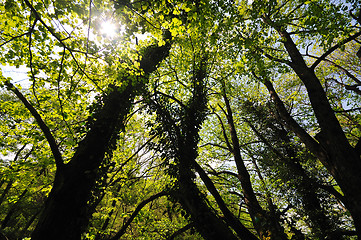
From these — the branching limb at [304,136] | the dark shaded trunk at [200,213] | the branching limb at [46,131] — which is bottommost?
the dark shaded trunk at [200,213]

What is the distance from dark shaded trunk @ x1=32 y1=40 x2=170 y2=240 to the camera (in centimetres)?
246

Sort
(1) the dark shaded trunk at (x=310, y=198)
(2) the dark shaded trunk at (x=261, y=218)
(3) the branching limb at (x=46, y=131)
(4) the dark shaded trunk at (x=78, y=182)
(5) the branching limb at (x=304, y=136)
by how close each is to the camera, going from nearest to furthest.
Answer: (4) the dark shaded trunk at (x=78, y=182), (3) the branching limb at (x=46, y=131), (5) the branching limb at (x=304, y=136), (2) the dark shaded trunk at (x=261, y=218), (1) the dark shaded trunk at (x=310, y=198)

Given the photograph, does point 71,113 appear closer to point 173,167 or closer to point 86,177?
point 86,177

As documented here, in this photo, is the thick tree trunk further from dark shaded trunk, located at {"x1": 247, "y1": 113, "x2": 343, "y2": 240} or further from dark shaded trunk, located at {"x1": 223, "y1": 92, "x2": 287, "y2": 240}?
dark shaded trunk, located at {"x1": 247, "y1": 113, "x2": 343, "y2": 240}

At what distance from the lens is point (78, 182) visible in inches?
114

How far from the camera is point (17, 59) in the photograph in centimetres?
515

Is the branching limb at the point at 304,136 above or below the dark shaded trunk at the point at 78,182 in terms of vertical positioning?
above

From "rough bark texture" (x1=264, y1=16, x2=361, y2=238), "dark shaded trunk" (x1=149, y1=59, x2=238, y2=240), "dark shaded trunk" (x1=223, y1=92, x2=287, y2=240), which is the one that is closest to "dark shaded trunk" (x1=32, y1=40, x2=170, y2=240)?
"dark shaded trunk" (x1=149, y1=59, x2=238, y2=240)

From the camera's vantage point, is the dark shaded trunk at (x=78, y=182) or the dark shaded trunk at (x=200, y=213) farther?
the dark shaded trunk at (x=200, y=213)

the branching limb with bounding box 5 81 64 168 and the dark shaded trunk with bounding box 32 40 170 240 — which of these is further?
the branching limb with bounding box 5 81 64 168

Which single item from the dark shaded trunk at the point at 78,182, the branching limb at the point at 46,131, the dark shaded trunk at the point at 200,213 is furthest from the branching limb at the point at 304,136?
the branching limb at the point at 46,131

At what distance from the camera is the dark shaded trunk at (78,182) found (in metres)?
2.46

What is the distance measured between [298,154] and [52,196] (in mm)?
9851

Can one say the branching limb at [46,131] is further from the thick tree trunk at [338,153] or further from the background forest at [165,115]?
the thick tree trunk at [338,153]
